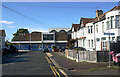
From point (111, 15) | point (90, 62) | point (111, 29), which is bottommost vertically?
point (90, 62)

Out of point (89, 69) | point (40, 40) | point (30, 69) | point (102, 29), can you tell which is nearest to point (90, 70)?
point (89, 69)

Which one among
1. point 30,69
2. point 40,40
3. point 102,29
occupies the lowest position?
point 30,69

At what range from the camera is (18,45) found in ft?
199

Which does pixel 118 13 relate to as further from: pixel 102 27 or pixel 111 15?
pixel 102 27

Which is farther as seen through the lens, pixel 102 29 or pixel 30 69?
pixel 102 29

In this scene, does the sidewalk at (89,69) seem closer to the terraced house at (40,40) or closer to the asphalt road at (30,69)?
Answer: the asphalt road at (30,69)

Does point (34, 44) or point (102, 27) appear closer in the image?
point (102, 27)

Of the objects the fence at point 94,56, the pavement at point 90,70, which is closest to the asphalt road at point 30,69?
the pavement at point 90,70

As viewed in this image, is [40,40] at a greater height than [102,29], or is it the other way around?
[102,29]

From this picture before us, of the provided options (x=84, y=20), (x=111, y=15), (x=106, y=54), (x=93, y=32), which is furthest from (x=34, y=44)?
(x=106, y=54)

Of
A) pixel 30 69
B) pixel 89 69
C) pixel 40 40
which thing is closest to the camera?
Result: pixel 89 69

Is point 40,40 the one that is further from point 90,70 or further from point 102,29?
point 90,70

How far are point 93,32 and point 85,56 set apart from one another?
41.8 ft

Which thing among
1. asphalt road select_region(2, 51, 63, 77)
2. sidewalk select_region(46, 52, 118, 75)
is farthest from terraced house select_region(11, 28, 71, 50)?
sidewalk select_region(46, 52, 118, 75)
